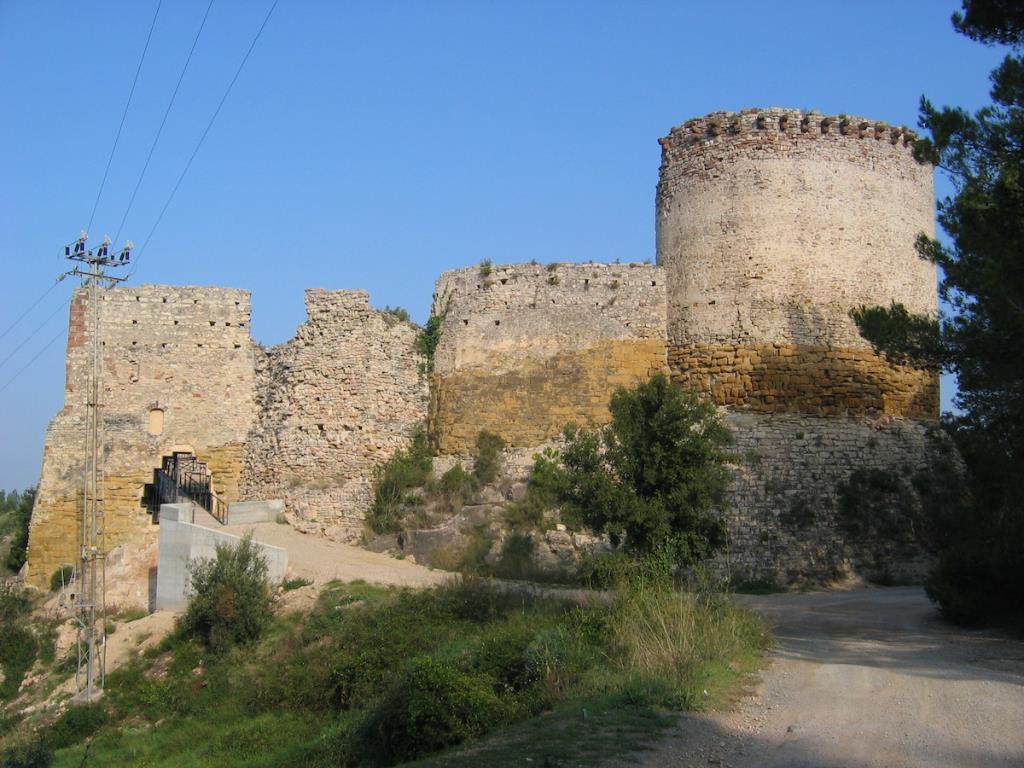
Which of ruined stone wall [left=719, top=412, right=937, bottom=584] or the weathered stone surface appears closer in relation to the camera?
ruined stone wall [left=719, top=412, right=937, bottom=584]

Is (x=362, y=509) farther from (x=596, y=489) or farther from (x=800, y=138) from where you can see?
(x=800, y=138)

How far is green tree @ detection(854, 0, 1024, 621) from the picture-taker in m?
12.6

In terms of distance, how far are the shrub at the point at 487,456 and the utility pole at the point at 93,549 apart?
7.30 meters

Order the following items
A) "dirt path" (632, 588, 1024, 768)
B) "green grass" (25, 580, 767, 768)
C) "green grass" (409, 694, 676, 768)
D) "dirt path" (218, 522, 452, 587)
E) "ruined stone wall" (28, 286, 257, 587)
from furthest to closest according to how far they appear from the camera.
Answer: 1. "ruined stone wall" (28, 286, 257, 587)
2. "dirt path" (218, 522, 452, 587)
3. "green grass" (25, 580, 767, 768)
4. "green grass" (409, 694, 676, 768)
5. "dirt path" (632, 588, 1024, 768)

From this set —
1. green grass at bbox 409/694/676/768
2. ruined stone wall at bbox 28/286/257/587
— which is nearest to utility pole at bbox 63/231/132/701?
ruined stone wall at bbox 28/286/257/587

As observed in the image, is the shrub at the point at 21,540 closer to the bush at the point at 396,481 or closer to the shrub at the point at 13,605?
the shrub at the point at 13,605

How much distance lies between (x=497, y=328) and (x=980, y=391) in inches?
392

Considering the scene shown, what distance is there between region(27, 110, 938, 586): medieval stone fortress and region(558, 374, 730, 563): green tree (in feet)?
11.3

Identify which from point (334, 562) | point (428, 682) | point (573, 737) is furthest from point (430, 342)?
point (573, 737)

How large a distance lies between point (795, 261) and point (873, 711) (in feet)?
45.2

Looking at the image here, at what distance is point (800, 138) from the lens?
22.5 metres

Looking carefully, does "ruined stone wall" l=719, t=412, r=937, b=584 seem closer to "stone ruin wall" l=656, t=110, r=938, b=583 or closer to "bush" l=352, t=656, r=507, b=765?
"stone ruin wall" l=656, t=110, r=938, b=583

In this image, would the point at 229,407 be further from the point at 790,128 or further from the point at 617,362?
the point at 790,128

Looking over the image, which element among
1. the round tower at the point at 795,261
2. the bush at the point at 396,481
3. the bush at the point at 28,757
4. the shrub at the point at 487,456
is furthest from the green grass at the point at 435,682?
the round tower at the point at 795,261
